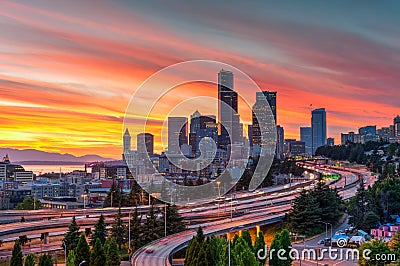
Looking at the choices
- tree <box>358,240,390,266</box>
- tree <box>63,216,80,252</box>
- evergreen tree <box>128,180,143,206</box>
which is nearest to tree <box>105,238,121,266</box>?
tree <box>63,216,80,252</box>

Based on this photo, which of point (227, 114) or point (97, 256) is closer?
point (97, 256)

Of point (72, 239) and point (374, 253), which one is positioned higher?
point (374, 253)

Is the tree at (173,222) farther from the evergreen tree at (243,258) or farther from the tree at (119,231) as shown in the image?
the evergreen tree at (243,258)

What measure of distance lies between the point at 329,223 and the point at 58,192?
251ft

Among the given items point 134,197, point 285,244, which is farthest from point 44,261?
point 134,197

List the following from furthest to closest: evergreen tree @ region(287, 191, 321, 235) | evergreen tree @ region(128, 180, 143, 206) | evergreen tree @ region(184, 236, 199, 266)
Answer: evergreen tree @ region(128, 180, 143, 206) → evergreen tree @ region(287, 191, 321, 235) → evergreen tree @ region(184, 236, 199, 266)

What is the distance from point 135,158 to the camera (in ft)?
362

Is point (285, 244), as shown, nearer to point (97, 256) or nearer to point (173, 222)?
point (97, 256)

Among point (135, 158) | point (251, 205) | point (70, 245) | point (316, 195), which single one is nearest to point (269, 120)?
point (135, 158)

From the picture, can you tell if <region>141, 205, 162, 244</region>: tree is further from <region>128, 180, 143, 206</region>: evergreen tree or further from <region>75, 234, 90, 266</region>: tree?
<region>128, 180, 143, 206</region>: evergreen tree

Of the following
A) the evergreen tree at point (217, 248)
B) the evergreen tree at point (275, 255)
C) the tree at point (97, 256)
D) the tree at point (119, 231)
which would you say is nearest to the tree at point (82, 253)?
the tree at point (97, 256)

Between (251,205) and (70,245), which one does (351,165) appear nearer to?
(251,205)

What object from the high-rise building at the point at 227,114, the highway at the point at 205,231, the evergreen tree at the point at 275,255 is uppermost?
the high-rise building at the point at 227,114

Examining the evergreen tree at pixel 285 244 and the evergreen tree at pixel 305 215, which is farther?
the evergreen tree at pixel 305 215
